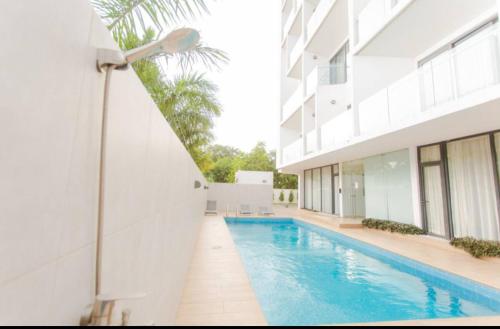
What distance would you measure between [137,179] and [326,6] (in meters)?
10.8

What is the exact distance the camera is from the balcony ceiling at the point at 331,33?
30.6 ft

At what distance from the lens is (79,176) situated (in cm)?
85

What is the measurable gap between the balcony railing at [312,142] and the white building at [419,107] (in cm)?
8

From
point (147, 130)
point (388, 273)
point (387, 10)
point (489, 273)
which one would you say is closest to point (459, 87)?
point (387, 10)

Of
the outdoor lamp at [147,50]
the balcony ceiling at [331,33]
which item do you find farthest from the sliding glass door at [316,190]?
the outdoor lamp at [147,50]

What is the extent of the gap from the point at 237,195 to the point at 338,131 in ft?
31.8

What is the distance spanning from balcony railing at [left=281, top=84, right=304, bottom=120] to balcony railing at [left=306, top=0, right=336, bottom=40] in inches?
99.3

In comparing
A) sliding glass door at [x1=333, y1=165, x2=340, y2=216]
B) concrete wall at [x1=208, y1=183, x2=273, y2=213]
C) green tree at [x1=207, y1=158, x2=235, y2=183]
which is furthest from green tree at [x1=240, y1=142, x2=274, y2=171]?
sliding glass door at [x1=333, y1=165, x2=340, y2=216]

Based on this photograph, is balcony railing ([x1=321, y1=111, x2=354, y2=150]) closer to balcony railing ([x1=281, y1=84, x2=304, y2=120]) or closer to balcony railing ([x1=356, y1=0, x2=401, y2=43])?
balcony railing ([x1=356, y1=0, x2=401, y2=43])

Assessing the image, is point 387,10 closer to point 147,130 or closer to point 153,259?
point 147,130

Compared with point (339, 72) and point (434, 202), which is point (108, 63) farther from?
point (339, 72)

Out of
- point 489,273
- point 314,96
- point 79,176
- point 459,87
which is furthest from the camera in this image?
point 314,96

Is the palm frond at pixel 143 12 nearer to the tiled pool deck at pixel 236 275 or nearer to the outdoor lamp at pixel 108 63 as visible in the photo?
Result: the outdoor lamp at pixel 108 63

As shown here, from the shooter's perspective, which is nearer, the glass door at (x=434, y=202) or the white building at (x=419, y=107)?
the white building at (x=419, y=107)
